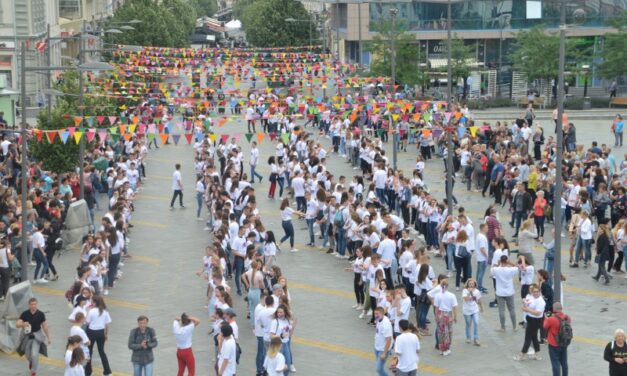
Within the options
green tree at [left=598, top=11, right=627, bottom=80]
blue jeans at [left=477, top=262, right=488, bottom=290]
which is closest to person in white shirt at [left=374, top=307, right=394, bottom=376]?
blue jeans at [left=477, top=262, right=488, bottom=290]

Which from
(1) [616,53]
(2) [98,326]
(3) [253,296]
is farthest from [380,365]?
(1) [616,53]

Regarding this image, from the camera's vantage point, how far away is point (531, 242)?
25.7 meters

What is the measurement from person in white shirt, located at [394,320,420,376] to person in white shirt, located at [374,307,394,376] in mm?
778

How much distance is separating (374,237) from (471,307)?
449 centimetres

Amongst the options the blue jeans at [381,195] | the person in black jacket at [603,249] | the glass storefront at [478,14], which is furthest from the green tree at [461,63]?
the person in black jacket at [603,249]

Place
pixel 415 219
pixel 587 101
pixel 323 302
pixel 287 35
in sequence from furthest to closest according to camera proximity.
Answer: pixel 287 35 < pixel 587 101 < pixel 415 219 < pixel 323 302

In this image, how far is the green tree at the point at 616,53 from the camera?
64.2 meters

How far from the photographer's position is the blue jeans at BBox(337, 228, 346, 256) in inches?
1169

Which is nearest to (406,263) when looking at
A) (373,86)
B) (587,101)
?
(373,86)

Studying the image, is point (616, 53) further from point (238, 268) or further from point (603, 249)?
point (238, 268)

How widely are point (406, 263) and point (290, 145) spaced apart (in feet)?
58.5

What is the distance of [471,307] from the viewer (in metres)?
22.3

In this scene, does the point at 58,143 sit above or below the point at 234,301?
above

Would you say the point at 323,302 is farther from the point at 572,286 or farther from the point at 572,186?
the point at 572,186
